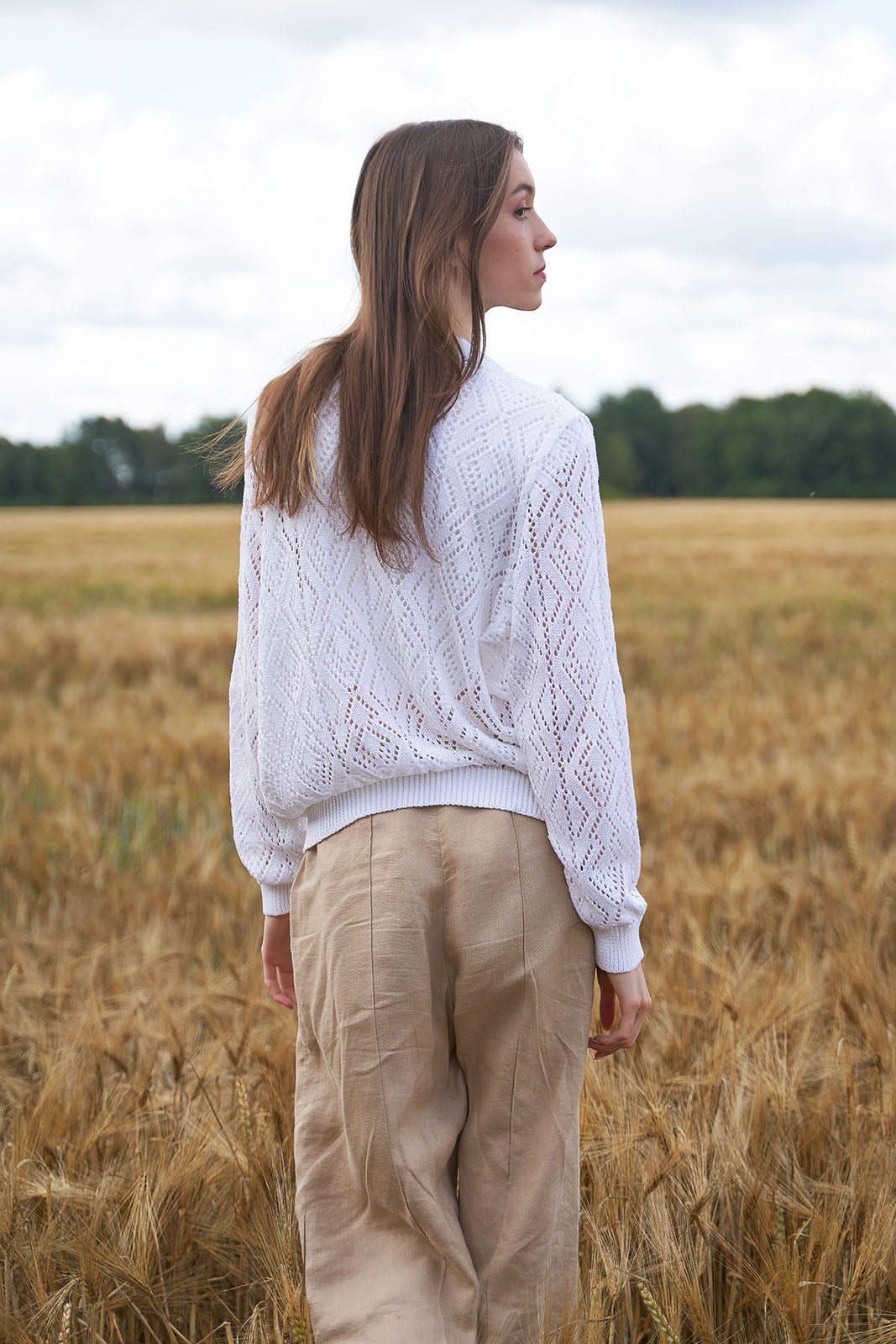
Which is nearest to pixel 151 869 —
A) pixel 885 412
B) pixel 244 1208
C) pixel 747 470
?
pixel 244 1208

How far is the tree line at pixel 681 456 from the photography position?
22.9m

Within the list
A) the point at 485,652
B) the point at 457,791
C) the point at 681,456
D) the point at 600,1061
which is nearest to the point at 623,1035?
the point at 457,791

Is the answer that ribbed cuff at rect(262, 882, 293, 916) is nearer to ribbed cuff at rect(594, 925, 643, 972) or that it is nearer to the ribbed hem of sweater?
the ribbed hem of sweater

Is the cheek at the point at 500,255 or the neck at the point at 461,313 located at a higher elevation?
the cheek at the point at 500,255

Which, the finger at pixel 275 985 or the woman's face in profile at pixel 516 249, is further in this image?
the finger at pixel 275 985

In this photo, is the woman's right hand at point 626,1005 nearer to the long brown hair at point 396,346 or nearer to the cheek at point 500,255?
the long brown hair at point 396,346

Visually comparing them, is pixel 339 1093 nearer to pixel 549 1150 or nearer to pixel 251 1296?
pixel 549 1150

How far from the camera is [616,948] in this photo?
1410 millimetres

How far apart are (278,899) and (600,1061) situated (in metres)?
0.86

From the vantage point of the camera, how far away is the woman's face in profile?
142 cm

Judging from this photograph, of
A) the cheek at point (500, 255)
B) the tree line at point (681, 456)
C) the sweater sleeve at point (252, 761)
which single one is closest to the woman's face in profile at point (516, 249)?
the cheek at point (500, 255)

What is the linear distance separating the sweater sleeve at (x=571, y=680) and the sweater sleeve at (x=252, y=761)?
329mm

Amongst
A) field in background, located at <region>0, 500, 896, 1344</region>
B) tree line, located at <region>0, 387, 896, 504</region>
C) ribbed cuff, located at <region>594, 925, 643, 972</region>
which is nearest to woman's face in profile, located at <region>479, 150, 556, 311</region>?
ribbed cuff, located at <region>594, 925, 643, 972</region>

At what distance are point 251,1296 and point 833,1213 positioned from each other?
0.80m
